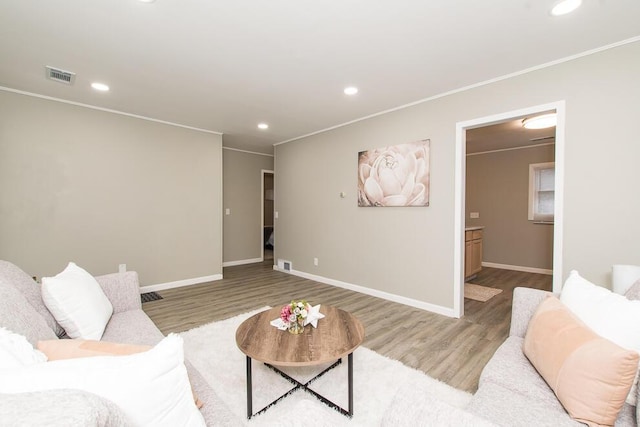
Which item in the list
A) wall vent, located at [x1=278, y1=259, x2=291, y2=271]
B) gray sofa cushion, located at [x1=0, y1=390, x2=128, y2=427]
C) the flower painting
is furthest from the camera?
wall vent, located at [x1=278, y1=259, x2=291, y2=271]

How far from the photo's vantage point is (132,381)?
75cm

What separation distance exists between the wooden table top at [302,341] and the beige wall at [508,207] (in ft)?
18.0

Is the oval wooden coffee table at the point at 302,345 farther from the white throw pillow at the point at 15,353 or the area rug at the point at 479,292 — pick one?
the area rug at the point at 479,292

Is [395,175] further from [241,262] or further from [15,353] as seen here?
[241,262]

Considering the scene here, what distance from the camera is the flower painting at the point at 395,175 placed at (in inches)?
138

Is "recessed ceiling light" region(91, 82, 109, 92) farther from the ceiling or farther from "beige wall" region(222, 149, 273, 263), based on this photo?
"beige wall" region(222, 149, 273, 263)

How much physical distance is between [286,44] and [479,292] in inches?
168

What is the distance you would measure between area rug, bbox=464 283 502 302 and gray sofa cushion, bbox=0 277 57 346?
4444 mm

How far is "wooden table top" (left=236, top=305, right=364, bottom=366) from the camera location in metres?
1.60

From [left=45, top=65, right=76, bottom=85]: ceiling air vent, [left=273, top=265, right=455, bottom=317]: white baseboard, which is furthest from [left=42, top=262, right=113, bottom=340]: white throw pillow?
[left=273, top=265, right=455, bottom=317]: white baseboard

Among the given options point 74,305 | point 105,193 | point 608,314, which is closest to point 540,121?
point 608,314

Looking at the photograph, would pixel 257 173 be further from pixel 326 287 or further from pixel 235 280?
pixel 326 287

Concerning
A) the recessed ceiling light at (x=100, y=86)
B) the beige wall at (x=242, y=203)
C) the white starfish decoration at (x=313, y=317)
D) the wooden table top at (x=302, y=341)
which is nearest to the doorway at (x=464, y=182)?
the wooden table top at (x=302, y=341)

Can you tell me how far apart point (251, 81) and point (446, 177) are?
8.02 feet
